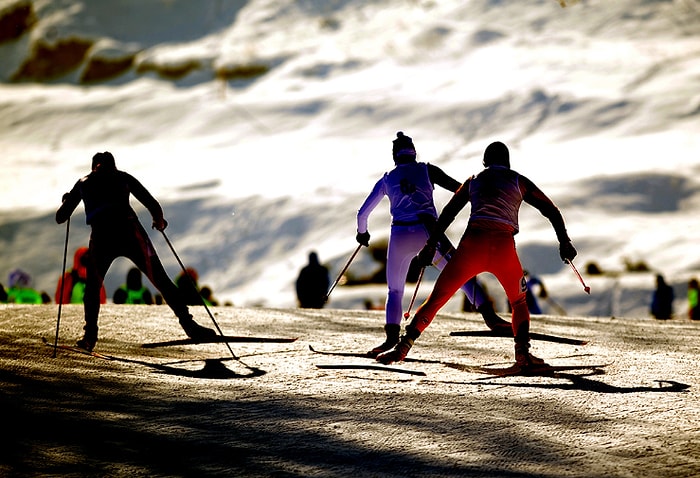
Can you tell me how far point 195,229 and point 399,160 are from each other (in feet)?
76.8

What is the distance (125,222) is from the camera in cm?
869

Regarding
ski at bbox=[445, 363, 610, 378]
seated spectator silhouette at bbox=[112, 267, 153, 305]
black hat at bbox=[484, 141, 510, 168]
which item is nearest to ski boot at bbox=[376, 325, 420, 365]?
ski at bbox=[445, 363, 610, 378]

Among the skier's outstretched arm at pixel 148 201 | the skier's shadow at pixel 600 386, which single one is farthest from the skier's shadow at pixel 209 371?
the skier's shadow at pixel 600 386

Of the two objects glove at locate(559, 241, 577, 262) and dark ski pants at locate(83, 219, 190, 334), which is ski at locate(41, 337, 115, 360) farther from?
glove at locate(559, 241, 577, 262)

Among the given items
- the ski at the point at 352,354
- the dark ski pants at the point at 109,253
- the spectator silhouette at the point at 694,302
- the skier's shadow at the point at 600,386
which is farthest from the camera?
the spectator silhouette at the point at 694,302

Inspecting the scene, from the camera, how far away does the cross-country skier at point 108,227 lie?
340 inches

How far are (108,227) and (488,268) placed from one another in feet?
10.6

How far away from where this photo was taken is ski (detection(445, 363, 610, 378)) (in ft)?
25.2

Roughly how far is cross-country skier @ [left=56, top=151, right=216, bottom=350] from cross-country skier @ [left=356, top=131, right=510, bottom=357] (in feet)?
6.32

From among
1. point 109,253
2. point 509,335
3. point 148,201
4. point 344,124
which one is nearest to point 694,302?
point 509,335

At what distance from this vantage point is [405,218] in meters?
8.72

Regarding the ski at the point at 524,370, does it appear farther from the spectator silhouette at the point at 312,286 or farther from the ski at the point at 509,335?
the spectator silhouette at the point at 312,286

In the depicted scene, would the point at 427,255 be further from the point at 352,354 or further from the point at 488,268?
the point at 352,354

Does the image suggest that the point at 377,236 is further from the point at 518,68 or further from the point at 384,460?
the point at 384,460
